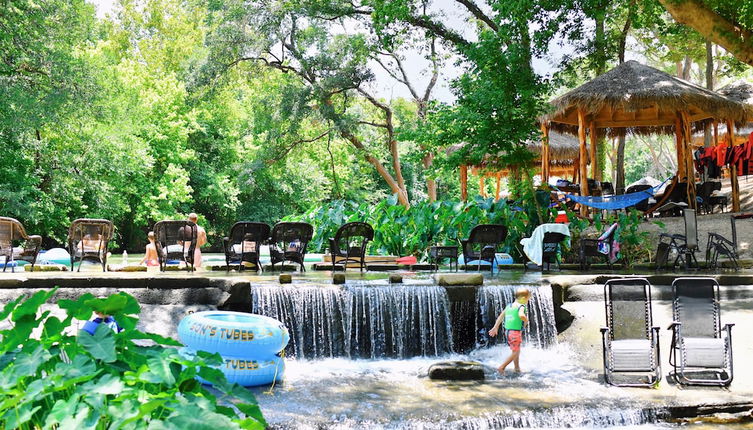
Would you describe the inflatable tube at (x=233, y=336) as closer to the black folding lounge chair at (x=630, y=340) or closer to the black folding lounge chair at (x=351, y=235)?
the black folding lounge chair at (x=630, y=340)

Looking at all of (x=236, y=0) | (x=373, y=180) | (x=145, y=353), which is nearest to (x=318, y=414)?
(x=145, y=353)

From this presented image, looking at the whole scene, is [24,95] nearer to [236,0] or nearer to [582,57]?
[236,0]

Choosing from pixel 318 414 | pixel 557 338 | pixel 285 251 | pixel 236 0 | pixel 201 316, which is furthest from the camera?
pixel 236 0

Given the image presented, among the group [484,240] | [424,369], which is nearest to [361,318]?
[424,369]

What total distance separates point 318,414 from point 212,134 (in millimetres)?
31330

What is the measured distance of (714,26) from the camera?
10922 mm

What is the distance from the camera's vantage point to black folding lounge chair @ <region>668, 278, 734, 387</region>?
6793 mm

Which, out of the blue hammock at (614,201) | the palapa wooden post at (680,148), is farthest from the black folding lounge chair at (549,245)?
the palapa wooden post at (680,148)

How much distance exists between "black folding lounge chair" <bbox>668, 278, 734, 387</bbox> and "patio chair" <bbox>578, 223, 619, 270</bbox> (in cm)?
550

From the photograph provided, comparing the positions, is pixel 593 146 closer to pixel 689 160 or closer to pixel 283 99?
pixel 689 160

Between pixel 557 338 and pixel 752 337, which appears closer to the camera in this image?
pixel 752 337

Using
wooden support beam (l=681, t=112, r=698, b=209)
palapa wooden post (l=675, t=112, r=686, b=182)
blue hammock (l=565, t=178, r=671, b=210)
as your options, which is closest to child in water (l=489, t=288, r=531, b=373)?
blue hammock (l=565, t=178, r=671, b=210)

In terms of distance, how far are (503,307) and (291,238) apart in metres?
3.99

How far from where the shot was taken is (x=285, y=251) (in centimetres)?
1170
